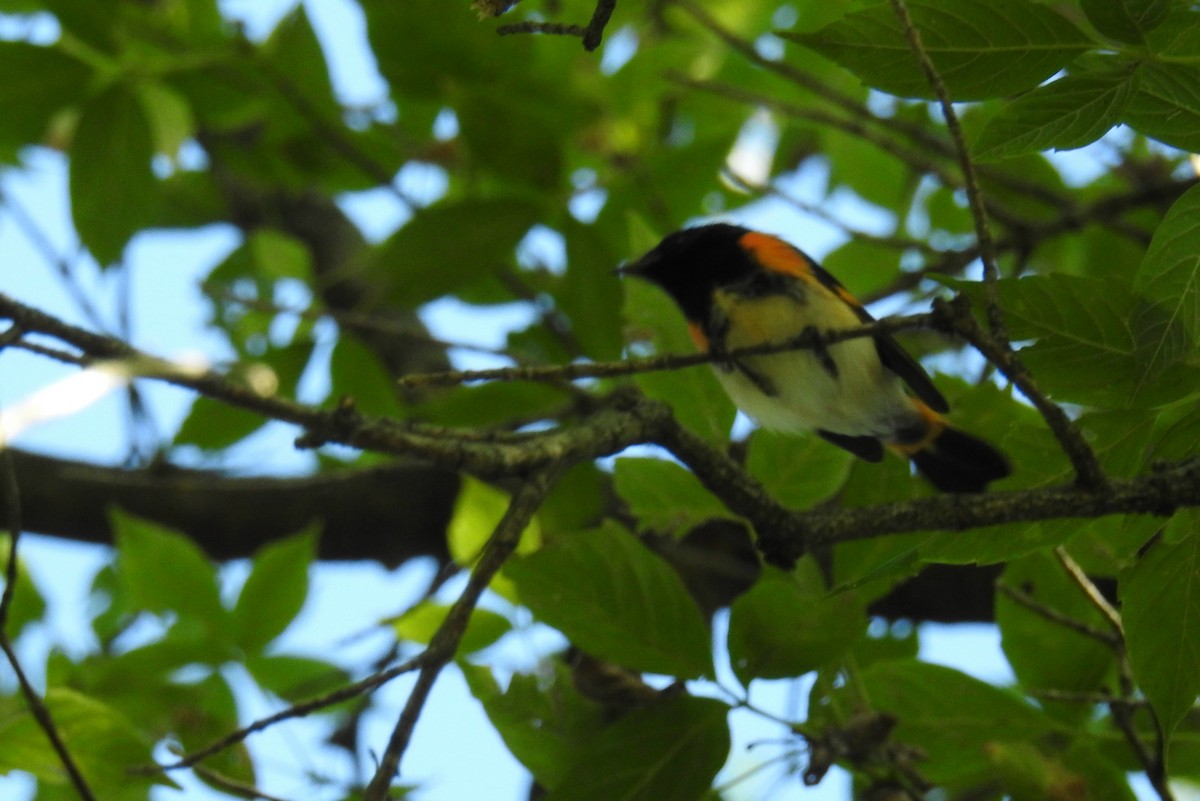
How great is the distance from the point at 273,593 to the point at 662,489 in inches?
61.7

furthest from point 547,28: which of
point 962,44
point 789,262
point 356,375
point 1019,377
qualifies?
point 356,375

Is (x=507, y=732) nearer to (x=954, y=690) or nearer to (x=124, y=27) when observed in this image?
(x=954, y=690)

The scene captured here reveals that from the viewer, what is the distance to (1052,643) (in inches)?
107

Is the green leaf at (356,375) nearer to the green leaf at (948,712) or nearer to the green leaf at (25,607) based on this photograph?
the green leaf at (25,607)

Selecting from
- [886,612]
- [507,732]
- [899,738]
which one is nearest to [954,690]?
[899,738]

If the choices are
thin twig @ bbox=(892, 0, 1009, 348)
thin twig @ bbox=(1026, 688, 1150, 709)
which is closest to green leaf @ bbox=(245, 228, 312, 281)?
thin twig @ bbox=(1026, 688, 1150, 709)

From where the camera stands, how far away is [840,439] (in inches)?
146

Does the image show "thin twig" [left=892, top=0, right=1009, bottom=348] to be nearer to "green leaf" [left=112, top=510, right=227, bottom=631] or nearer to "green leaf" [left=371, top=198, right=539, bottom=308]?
"green leaf" [left=371, top=198, right=539, bottom=308]

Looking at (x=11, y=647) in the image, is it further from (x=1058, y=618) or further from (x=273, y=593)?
(x=1058, y=618)

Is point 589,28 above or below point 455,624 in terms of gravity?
above

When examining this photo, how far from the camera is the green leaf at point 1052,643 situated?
8.91 feet

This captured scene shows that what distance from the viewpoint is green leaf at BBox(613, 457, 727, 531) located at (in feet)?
8.16

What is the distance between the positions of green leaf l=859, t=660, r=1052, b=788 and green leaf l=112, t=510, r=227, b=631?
6.62 feet

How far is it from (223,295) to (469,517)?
85 cm
